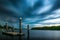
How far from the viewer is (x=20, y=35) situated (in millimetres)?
15805
